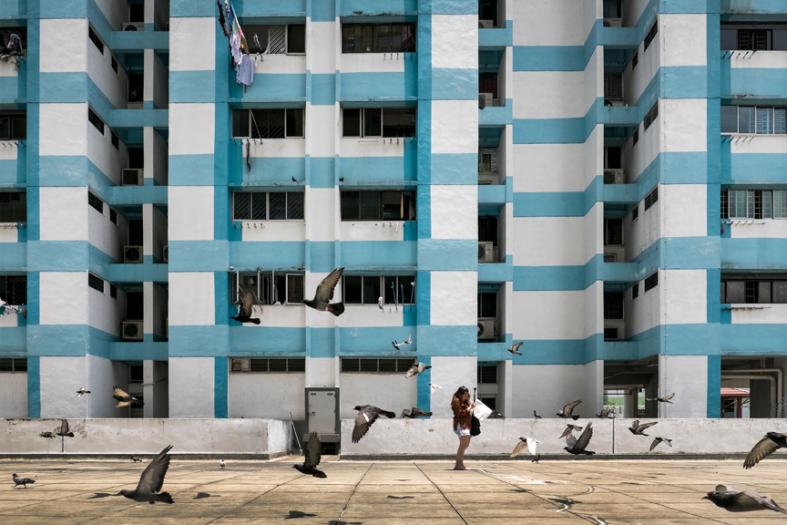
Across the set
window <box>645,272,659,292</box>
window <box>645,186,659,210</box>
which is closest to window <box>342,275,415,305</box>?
window <box>645,272,659,292</box>

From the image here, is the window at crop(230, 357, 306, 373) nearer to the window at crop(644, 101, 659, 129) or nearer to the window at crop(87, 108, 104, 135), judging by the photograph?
the window at crop(87, 108, 104, 135)

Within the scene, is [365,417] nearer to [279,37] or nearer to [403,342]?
[403,342]

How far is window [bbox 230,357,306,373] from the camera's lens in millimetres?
33594

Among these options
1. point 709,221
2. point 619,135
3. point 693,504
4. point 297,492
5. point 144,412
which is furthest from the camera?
point 619,135

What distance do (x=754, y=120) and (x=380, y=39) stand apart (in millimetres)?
15553

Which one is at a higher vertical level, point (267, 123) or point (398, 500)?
point (267, 123)

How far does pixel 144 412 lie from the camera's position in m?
34.8

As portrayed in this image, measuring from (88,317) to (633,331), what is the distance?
74.4 feet

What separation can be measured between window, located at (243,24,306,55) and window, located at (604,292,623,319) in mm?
17337

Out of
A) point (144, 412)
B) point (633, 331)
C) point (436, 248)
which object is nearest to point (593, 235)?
point (633, 331)

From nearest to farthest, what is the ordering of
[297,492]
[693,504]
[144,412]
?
[693,504] < [297,492] < [144,412]

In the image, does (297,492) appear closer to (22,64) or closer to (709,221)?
(709,221)

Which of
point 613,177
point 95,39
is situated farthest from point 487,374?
point 95,39

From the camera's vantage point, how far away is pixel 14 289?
33.8 m
